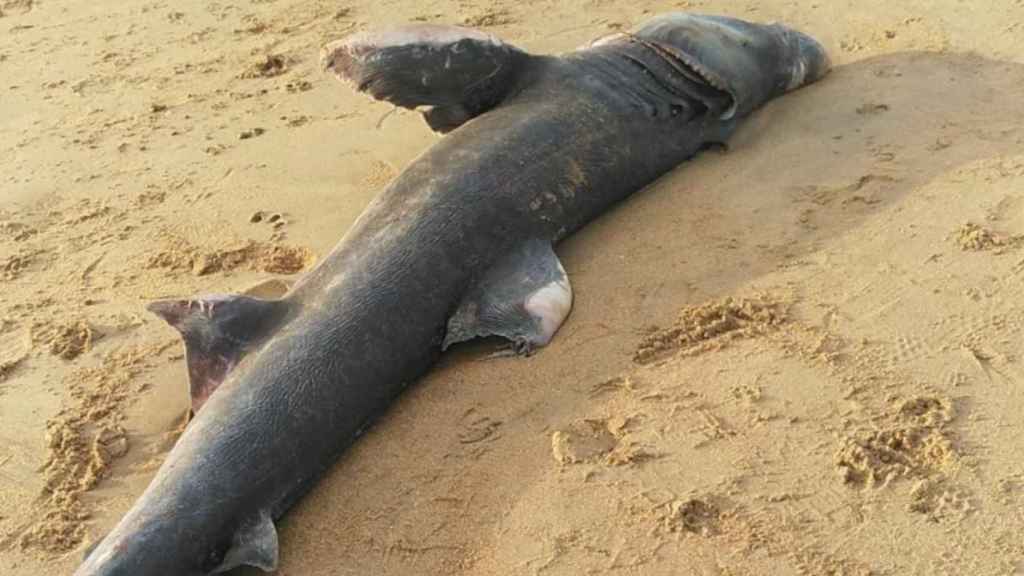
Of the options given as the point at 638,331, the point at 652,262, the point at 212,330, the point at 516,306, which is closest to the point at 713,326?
the point at 638,331

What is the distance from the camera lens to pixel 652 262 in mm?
4918

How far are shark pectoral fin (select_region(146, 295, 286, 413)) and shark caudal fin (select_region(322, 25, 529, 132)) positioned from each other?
130 centimetres

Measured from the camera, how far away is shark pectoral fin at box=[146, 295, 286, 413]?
4211 mm

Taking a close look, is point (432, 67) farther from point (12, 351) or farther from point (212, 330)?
point (12, 351)

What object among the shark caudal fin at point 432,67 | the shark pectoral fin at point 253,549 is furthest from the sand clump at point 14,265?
the shark pectoral fin at point 253,549

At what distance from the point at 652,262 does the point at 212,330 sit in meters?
1.83

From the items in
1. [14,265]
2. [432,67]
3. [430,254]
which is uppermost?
[432,67]

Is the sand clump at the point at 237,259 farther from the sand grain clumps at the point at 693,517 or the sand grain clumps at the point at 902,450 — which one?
the sand grain clumps at the point at 902,450

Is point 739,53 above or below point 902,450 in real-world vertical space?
above

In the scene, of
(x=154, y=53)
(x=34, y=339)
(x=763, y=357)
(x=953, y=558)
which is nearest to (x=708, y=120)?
(x=763, y=357)

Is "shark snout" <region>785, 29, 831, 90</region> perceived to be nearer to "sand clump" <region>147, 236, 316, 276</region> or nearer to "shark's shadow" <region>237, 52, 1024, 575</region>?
"shark's shadow" <region>237, 52, 1024, 575</region>

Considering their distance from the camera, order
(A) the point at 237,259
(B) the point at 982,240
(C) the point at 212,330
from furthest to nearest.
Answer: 1. (A) the point at 237,259
2. (B) the point at 982,240
3. (C) the point at 212,330

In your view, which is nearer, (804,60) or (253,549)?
(253,549)

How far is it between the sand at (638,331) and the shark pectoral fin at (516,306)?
9 cm
